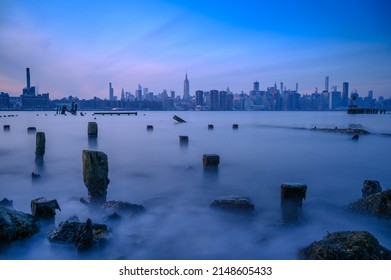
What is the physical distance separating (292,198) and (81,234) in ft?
15.8

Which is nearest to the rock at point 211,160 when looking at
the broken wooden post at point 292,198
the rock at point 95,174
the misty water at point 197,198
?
the misty water at point 197,198

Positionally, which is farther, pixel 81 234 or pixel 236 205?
pixel 236 205

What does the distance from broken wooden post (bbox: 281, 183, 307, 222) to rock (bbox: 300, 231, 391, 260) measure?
8.83ft

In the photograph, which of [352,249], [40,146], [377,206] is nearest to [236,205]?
[377,206]

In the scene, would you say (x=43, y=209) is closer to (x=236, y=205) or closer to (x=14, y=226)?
(x=14, y=226)

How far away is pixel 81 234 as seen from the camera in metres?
5.09

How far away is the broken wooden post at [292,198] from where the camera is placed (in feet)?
23.4

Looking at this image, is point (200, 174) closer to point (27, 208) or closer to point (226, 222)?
point (226, 222)

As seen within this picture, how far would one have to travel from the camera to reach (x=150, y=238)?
566 centimetres

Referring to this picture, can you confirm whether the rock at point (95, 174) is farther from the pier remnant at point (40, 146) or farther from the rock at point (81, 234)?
the pier remnant at point (40, 146)

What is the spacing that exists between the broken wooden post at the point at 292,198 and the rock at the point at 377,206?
4.13 feet

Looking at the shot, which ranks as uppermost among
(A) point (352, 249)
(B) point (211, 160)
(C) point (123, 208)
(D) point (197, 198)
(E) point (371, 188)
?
(A) point (352, 249)
